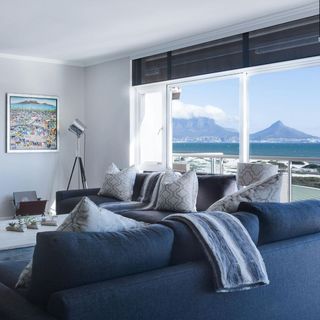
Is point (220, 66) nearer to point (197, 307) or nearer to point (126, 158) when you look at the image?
point (126, 158)

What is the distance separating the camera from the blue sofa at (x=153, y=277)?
1589 mm

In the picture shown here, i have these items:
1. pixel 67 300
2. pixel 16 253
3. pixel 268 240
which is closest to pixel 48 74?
pixel 16 253

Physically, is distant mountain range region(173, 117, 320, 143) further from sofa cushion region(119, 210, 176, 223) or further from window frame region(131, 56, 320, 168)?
sofa cushion region(119, 210, 176, 223)

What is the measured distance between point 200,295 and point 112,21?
3.62 meters

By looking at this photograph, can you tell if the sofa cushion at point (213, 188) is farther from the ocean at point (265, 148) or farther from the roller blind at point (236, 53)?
the roller blind at point (236, 53)

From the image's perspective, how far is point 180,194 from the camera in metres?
4.66

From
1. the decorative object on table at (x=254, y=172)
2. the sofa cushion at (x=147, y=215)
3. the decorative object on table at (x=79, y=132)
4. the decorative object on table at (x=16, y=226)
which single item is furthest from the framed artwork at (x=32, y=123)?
Answer: the decorative object on table at (x=254, y=172)

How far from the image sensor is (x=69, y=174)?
7285 mm

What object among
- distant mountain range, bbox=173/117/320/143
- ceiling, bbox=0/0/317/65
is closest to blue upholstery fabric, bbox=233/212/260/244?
ceiling, bbox=0/0/317/65

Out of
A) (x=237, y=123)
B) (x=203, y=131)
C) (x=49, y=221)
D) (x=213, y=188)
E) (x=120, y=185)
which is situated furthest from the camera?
(x=203, y=131)

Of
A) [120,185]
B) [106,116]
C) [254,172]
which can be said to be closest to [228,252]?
[254,172]

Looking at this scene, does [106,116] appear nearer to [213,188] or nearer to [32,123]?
[32,123]

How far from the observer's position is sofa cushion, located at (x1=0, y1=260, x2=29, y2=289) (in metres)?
2.04

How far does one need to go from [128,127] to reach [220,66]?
1842 mm
